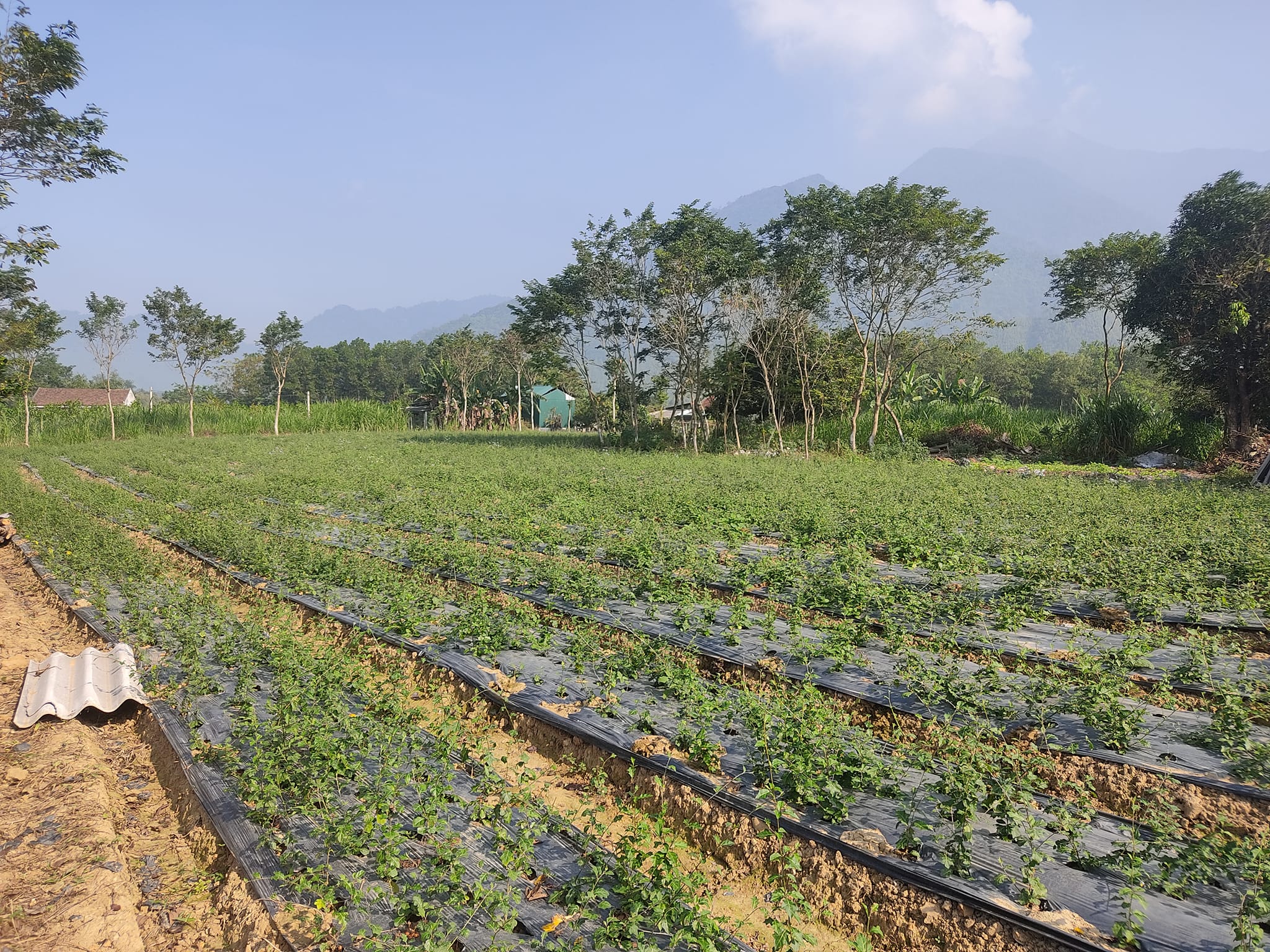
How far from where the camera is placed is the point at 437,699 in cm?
522

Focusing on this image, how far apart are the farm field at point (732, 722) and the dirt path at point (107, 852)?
0.25 meters

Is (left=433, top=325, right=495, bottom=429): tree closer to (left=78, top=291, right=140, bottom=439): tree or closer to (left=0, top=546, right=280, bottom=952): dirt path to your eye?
(left=78, top=291, right=140, bottom=439): tree

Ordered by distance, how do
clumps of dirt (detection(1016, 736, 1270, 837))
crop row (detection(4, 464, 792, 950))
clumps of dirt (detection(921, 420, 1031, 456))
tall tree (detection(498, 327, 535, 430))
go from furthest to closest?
tall tree (detection(498, 327, 535, 430)), clumps of dirt (detection(921, 420, 1031, 456)), clumps of dirt (detection(1016, 736, 1270, 837)), crop row (detection(4, 464, 792, 950))

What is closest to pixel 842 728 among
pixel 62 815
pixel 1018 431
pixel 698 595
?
pixel 698 595

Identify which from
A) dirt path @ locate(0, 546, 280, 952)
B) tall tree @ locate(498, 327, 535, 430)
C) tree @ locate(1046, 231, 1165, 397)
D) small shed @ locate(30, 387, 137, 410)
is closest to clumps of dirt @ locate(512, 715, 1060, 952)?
dirt path @ locate(0, 546, 280, 952)

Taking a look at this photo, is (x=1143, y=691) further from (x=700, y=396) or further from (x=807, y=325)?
(x=700, y=396)

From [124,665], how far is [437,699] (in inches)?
92.1

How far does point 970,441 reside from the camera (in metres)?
23.9

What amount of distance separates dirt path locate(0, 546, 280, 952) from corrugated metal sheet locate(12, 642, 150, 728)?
132 mm

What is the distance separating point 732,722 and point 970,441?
73.9 feet

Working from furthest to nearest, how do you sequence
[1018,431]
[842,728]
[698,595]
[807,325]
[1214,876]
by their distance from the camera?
1. [1018,431]
2. [807,325]
3. [698,595]
4. [842,728]
5. [1214,876]

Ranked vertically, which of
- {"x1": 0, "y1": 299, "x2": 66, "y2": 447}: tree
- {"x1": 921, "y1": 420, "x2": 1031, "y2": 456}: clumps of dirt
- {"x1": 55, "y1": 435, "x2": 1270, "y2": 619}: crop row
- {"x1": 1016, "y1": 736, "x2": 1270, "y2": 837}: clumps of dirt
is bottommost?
{"x1": 1016, "y1": 736, "x2": 1270, "y2": 837}: clumps of dirt

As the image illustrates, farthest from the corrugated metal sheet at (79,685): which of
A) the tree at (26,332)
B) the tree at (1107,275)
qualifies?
the tree at (1107,275)

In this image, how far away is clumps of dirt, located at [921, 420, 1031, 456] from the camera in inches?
926
